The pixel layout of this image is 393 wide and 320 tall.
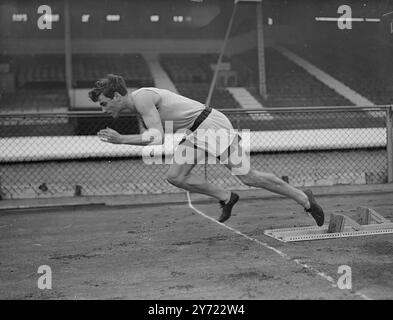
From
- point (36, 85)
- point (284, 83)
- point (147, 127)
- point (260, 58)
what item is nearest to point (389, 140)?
point (147, 127)

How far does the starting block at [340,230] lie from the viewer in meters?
4.14

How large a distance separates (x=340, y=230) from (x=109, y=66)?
76.5 feet

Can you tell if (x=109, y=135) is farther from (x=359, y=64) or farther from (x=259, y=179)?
(x=359, y=64)

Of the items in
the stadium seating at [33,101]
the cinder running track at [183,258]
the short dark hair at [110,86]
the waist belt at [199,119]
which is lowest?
the cinder running track at [183,258]

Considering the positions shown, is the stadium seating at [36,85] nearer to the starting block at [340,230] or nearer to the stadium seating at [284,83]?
the stadium seating at [284,83]

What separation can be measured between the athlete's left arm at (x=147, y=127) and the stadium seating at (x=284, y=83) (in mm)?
17856

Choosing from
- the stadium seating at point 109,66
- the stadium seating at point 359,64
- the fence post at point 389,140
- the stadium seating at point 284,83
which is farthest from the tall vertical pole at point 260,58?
the fence post at point 389,140

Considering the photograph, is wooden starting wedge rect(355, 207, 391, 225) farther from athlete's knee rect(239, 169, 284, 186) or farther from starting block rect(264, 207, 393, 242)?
athlete's knee rect(239, 169, 284, 186)

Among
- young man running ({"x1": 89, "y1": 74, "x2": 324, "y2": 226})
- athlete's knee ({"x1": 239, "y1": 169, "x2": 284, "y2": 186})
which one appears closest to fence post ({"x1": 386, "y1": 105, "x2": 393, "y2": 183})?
young man running ({"x1": 89, "y1": 74, "x2": 324, "y2": 226})

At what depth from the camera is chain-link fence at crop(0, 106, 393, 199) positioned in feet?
26.2

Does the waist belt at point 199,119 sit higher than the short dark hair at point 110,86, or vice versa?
the short dark hair at point 110,86

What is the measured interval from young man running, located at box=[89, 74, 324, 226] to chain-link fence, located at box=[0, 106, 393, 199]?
3662mm

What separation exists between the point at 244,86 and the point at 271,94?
163cm

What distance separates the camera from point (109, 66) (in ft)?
86.0
